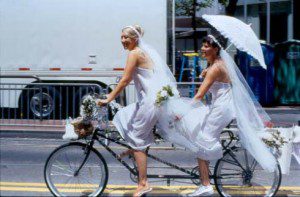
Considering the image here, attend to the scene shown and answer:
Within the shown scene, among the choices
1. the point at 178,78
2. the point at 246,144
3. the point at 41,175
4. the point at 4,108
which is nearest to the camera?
the point at 246,144

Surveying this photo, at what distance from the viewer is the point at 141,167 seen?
6.64 meters

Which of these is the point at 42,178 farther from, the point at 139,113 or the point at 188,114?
the point at 188,114

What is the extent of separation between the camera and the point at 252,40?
6.75 m

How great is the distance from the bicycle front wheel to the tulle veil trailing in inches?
30.6

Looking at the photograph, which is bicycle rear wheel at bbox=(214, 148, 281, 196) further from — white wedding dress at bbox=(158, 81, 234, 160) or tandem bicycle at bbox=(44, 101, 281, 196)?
white wedding dress at bbox=(158, 81, 234, 160)

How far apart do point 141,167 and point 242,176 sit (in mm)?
1106

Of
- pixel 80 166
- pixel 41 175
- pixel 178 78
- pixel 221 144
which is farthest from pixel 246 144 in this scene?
pixel 178 78

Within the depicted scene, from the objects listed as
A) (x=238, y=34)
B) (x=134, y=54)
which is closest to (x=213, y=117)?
(x=238, y=34)

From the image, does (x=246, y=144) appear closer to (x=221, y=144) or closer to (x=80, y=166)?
(x=221, y=144)

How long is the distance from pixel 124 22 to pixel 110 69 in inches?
42.7

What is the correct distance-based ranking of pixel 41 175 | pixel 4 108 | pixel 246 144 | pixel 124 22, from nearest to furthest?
1. pixel 246 144
2. pixel 41 175
3. pixel 4 108
4. pixel 124 22

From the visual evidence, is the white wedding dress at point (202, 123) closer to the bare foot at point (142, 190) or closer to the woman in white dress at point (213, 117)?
the woman in white dress at point (213, 117)

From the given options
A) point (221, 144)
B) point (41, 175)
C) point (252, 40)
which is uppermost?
point (252, 40)

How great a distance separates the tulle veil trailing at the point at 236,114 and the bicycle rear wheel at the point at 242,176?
0.21m
